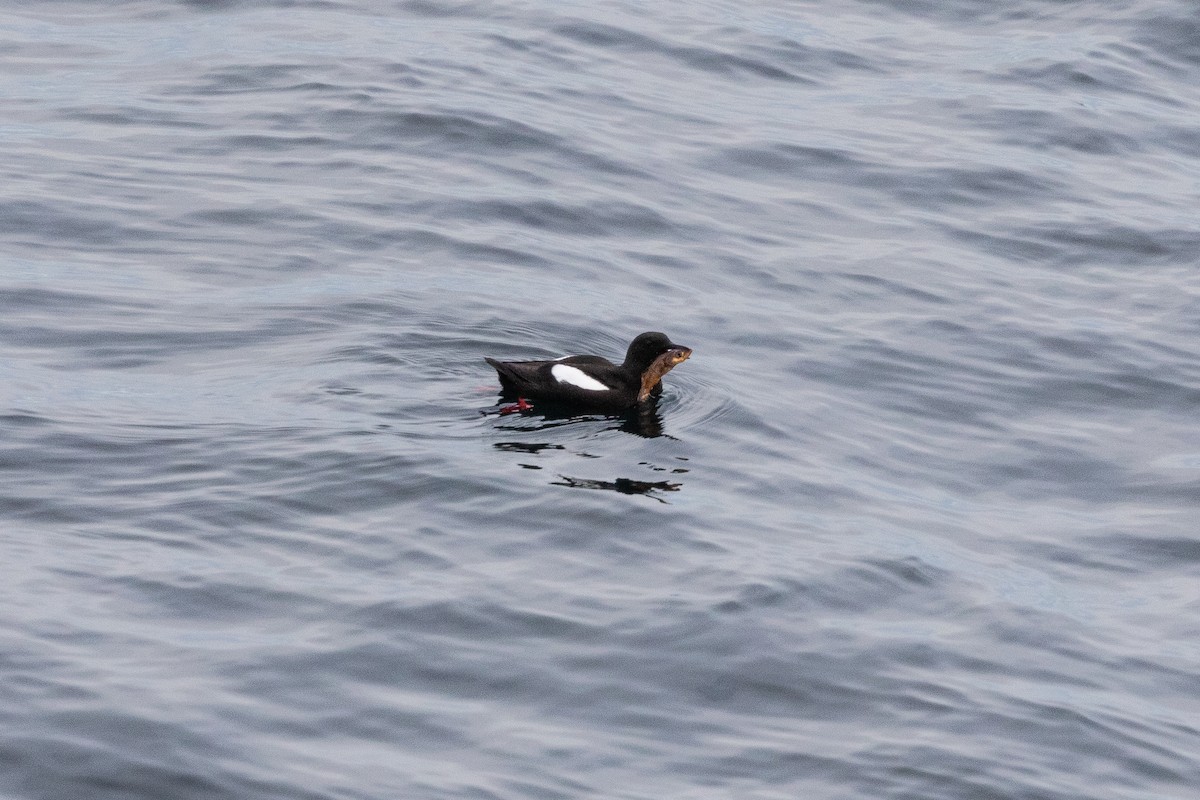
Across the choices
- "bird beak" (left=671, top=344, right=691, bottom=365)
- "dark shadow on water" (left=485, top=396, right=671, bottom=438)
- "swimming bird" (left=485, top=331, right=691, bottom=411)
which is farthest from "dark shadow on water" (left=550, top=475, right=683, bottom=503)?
"bird beak" (left=671, top=344, right=691, bottom=365)

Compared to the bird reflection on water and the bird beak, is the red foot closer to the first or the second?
the bird reflection on water

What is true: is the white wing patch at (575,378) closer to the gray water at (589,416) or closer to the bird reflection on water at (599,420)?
the bird reflection on water at (599,420)

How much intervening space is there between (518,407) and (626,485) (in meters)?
1.44

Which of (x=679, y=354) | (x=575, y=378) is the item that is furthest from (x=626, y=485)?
(x=679, y=354)

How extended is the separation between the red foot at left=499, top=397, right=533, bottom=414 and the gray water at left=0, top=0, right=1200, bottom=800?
14 cm

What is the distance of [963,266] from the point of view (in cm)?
1545

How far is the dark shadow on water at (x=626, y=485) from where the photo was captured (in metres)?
10.6

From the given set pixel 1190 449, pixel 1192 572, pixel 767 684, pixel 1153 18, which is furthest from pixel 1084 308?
pixel 1153 18

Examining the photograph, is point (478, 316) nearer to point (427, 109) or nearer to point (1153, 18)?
point (427, 109)

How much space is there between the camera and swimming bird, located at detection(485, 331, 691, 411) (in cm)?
1175

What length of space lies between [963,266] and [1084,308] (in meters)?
1.19

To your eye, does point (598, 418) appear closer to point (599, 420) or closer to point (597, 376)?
point (599, 420)

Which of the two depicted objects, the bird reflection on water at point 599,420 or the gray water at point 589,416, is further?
the bird reflection on water at point 599,420

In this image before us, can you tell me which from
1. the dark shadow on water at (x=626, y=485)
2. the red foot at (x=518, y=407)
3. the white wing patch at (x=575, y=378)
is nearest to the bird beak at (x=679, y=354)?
the white wing patch at (x=575, y=378)
